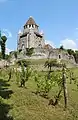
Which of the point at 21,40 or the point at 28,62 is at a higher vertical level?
the point at 21,40

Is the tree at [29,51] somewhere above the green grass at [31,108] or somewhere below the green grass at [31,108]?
above

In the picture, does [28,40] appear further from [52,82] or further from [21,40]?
[52,82]

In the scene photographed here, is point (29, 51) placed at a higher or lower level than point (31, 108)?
higher

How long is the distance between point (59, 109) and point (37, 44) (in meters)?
71.8

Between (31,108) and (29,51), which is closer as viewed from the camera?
(31,108)

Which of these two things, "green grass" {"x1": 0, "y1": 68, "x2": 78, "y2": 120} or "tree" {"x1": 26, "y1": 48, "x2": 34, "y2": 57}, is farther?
"tree" {"x1": 26, "y1": 48, "x2": 34, "y2": 57}

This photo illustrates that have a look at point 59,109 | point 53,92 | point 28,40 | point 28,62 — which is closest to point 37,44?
point 28,40

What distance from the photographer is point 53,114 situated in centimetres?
2333

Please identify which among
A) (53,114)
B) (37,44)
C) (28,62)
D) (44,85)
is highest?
(37,44)

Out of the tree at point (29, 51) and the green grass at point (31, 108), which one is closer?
the green grass at point (31, 108)

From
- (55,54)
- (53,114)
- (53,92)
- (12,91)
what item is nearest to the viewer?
(53,114)

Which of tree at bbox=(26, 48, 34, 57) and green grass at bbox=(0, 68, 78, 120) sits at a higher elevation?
tree at bbox=(26, 48, 34, 57)

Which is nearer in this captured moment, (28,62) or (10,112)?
(10,112)

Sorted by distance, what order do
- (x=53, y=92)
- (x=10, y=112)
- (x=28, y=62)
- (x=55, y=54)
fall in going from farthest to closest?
(x=55, y=54), (x=28, y=62), (x=53, y=92), (x=10, y=112)
